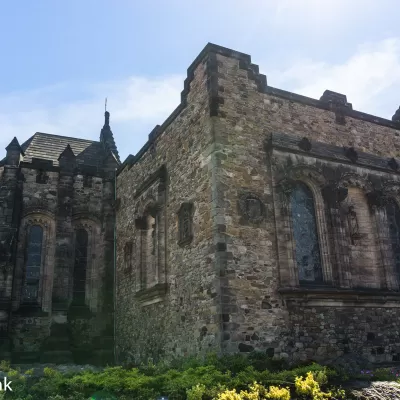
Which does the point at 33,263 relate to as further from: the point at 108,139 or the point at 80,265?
the point at 108,139

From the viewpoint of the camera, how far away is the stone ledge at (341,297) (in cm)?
1120

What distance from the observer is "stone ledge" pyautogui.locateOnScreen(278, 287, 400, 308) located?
1120cm

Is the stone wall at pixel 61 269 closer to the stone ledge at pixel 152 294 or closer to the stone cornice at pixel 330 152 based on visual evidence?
the stone ledge at pixel 152 294

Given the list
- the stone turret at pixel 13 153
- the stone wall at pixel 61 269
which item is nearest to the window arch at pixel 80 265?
the stone wall at pixel 61 269

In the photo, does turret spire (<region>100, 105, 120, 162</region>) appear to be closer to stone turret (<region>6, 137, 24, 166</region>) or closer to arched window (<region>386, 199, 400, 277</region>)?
stone turret (<region>6, 137, 24, 166</region>)

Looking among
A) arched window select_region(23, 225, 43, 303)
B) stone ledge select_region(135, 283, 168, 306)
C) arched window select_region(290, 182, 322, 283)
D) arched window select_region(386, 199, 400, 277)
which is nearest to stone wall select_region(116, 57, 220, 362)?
stone ledge select_region(135, 283, 168, 306)

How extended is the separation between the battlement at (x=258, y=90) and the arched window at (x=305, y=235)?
264 centimetres

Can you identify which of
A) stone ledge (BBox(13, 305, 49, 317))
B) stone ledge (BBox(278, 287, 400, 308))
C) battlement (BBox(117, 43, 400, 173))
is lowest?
stone ledge (BBox(278, 287, 400, 308))

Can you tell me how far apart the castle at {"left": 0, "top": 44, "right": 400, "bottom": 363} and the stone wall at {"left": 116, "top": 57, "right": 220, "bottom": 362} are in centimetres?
6

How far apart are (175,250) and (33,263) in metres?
6.70

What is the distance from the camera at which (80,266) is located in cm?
1777

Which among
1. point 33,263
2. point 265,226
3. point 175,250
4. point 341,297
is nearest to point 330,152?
point 265,226

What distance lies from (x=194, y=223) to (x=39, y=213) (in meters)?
7.92

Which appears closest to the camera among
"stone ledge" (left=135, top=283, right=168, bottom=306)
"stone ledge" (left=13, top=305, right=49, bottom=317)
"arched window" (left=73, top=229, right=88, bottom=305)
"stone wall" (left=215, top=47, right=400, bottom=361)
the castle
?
"stone wall" (left=215, top=47, right=400, bottom=361)
